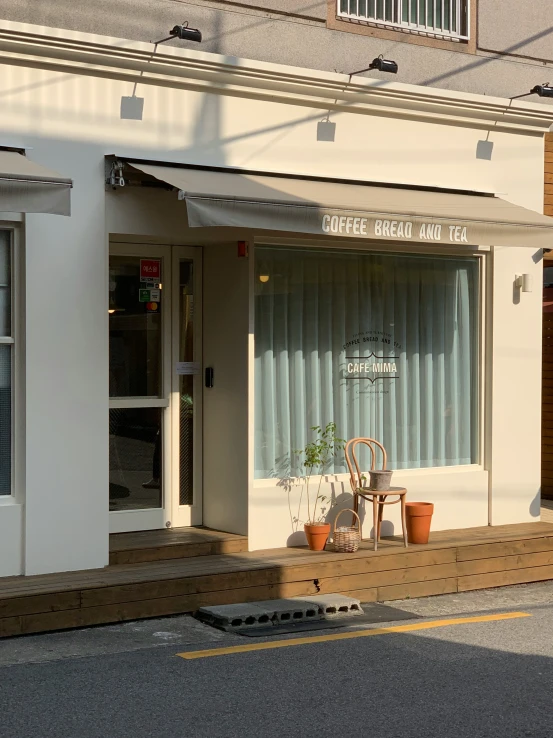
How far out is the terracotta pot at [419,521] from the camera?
30.7 ft

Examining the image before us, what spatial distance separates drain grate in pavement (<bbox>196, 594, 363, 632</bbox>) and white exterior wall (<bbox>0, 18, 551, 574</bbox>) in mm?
1027

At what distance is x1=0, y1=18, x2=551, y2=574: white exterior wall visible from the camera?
802cm

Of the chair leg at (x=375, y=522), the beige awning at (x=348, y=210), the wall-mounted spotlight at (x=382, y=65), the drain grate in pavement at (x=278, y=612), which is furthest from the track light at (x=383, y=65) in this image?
the drain grate in pavement at (x=278, y=612)

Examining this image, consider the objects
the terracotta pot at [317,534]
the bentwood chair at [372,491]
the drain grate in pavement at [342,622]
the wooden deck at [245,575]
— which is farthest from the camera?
the bentwood chair at [372,491]

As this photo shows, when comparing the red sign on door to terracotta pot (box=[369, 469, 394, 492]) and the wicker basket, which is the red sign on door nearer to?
terracotta pot (box=[369, 469, 394, 492])

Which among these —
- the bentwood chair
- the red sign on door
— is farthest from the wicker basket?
the red sign on door

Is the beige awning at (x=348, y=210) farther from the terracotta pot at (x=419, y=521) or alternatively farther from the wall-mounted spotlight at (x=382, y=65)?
the terracotta pot at (x=419, y=521)

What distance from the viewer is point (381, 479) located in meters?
9.23

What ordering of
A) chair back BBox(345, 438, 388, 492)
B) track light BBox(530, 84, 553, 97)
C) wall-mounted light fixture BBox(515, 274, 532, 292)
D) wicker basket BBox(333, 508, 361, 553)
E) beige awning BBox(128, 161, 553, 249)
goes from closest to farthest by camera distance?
beige awning BBox(128, 161, 553, 249) → wicker basket BBox(333, 508, 361, 553) → chair back BBox(345, 438, 388, 492) → track light BBox(530, 84, 553, 97) → wall-mounted light fixture BBox(515, 274, 532, 292)

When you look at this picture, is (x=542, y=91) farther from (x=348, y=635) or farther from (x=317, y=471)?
(x=348, y=635)

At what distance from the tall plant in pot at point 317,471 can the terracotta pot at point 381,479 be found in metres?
0.50

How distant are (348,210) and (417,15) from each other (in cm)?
299

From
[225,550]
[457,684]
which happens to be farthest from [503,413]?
[457,684]

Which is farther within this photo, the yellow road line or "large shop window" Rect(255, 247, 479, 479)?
"large shop window" Rect(255, 247, 479, 479)
